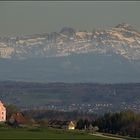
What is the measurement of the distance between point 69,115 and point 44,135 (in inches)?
3491

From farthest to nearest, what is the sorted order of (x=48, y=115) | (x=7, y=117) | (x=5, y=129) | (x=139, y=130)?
1. (x=48, y=115)
2. (x=7, y=117)
3. (x=139, y=130)
4. (x=5, y=129)

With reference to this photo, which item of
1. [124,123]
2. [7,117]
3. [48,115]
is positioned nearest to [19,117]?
[7,117]

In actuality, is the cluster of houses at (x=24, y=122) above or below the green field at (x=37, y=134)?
above

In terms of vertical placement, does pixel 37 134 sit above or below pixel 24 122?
below

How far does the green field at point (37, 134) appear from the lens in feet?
324

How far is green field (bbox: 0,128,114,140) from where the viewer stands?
98.9 m

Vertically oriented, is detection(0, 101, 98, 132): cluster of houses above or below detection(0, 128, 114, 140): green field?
above

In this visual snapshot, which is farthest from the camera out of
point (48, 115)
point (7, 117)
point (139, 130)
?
point (48, 115)

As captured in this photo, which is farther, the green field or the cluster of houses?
the cluster of houses

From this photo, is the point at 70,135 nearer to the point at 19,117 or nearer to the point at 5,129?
the point at 5,129

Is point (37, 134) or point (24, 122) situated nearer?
point (37, 134)

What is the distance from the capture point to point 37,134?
10375 centimetres

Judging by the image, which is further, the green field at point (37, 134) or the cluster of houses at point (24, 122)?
the cluster of houses at point (24, 122)

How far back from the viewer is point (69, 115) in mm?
191250
